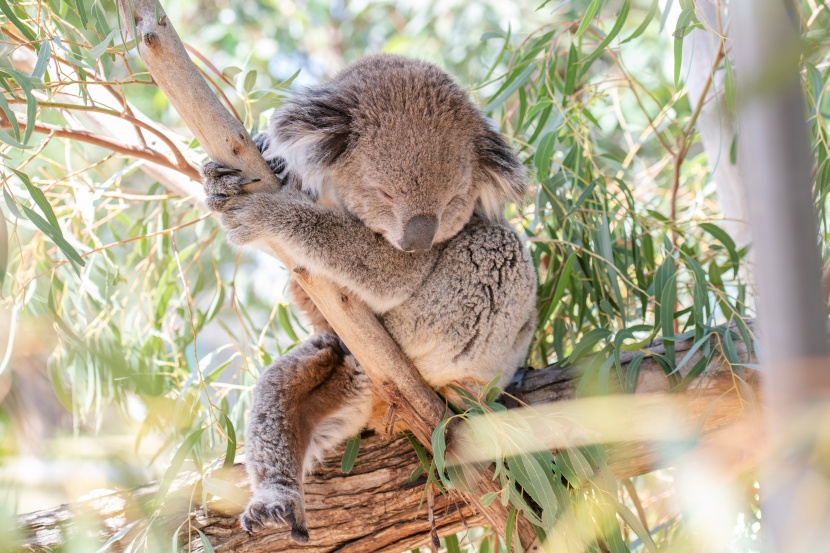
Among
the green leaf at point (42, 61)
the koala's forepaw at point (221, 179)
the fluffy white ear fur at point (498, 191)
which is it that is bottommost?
the fluffy white ear fur at point (498, 191)

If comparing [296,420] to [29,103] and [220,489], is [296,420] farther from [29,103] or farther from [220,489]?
[29,103]

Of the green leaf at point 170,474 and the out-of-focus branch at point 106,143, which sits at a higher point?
the out-of-focus branch at point 106,143

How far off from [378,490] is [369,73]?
4.54ft

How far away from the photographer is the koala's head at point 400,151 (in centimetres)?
221

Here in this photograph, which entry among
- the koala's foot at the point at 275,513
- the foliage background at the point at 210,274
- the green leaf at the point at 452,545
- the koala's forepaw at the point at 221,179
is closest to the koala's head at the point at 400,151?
the foliage background at the point at 210,274

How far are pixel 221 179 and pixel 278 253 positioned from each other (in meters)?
0.26

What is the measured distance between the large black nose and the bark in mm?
691

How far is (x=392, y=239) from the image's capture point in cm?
221

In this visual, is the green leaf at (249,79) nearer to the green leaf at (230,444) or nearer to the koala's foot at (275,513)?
the green leaf at (230,444)

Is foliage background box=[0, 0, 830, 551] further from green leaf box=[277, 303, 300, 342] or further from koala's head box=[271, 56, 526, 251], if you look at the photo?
koala's head box=[271, 56, 526, 251]

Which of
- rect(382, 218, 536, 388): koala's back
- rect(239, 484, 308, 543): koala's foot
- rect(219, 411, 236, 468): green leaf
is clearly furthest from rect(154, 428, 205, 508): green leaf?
rect(382, 218, 536, 388): koala's back

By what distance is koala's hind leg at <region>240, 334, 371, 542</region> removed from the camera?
2.02m

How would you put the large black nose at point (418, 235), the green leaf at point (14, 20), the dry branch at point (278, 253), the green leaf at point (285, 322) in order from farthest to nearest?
the green leaf at point (285, 322)
the large black nose at point (418, 235)
the green leaf at point (14, 20)
the dry branch at point (278, 253)

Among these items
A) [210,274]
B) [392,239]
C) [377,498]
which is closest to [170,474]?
[377,498]
